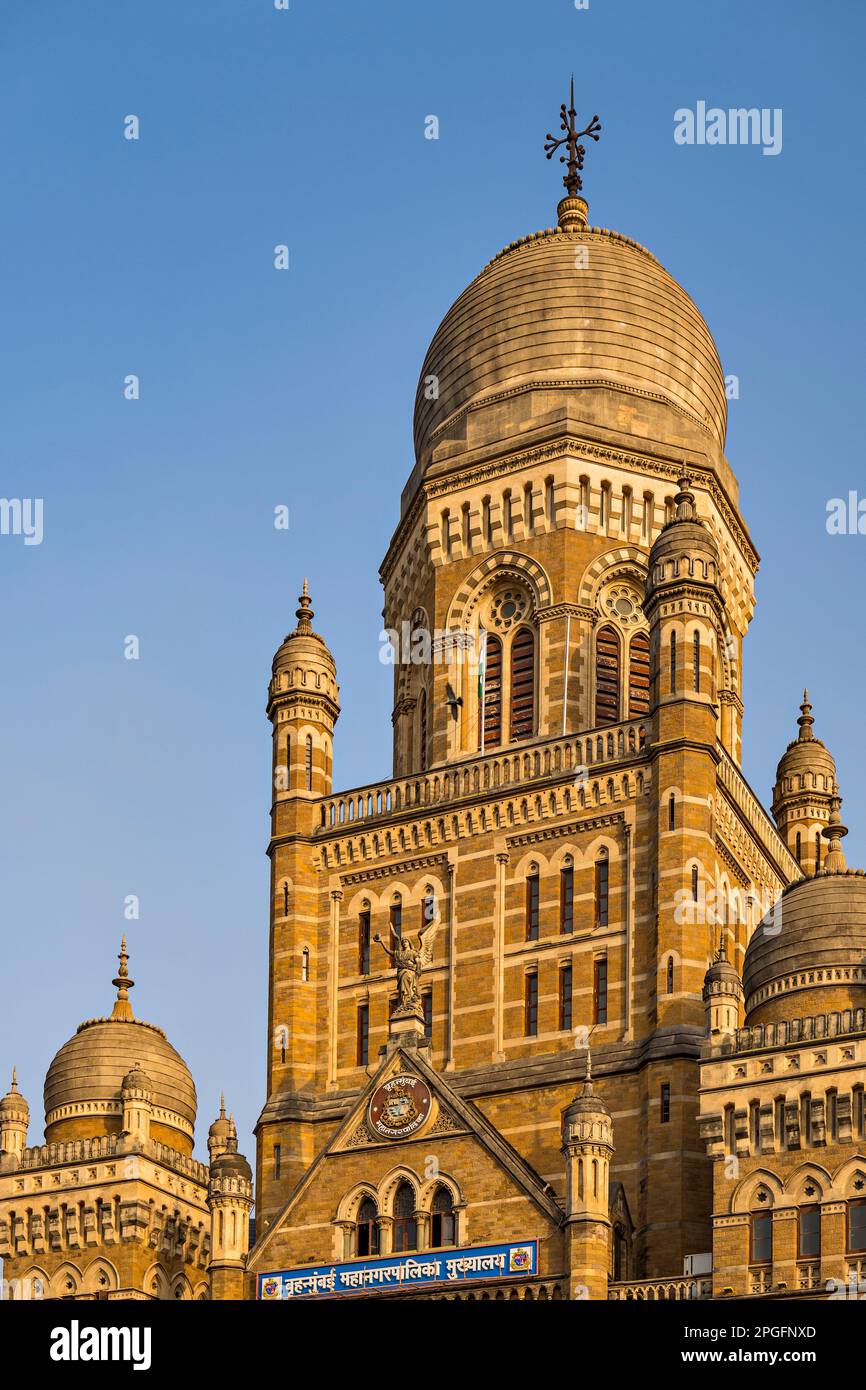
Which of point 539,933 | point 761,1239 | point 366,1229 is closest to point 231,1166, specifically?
point 366,1229

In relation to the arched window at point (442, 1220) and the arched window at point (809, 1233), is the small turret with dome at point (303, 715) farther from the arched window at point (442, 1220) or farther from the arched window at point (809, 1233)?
the arched window at point (809, 1233)

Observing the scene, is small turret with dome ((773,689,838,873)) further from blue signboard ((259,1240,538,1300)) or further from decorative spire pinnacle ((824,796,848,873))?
blue signboard ((259,1240,538,1300))

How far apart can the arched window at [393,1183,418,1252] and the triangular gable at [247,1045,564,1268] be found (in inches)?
44.9

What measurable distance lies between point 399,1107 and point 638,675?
46.3 ft

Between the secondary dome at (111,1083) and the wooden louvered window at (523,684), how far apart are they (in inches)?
466

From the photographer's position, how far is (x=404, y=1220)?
5884 cm

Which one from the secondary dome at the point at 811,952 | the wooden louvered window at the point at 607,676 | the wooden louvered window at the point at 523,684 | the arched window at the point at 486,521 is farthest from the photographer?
the arched window at the point at 486,521

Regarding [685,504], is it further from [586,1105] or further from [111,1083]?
[111,1083]

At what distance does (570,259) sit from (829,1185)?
95.9 feet

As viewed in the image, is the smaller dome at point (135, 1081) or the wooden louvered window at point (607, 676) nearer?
the smaller dome at point (135, 1081)

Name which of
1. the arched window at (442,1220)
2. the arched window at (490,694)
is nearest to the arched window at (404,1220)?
the arched window at (442,1220)

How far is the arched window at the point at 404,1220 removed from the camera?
58.6 metres
